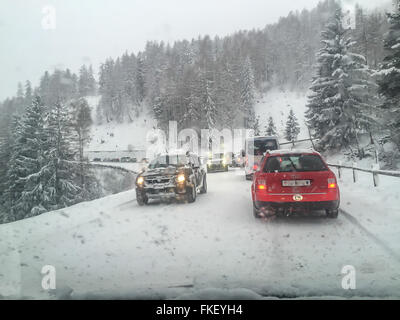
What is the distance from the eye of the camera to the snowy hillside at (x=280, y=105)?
248 feet

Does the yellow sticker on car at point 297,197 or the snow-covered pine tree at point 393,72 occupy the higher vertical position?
the snow-covered pine tree at point 393,72

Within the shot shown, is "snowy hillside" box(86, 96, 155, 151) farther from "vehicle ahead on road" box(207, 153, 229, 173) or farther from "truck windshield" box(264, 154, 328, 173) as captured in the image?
"truck windshield" box(264, 154, 328, 173)

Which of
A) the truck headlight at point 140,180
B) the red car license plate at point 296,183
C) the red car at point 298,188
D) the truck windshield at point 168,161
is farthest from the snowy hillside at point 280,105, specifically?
the red car license plate at point 296,183

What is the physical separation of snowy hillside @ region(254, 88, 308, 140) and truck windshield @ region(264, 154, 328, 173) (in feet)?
209

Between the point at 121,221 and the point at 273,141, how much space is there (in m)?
10.3

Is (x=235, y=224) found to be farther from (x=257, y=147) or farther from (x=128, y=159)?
(x=128, y=159)

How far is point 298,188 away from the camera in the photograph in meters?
6.78

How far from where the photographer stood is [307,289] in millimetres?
3500

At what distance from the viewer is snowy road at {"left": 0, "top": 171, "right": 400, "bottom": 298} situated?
11.9 ft

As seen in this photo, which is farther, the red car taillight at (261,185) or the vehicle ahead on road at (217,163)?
the vehicle ahead on road at (217,163)

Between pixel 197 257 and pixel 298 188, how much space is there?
3030mm

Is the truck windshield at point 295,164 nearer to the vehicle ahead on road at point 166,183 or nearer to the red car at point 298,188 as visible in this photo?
the red car at point 298,188

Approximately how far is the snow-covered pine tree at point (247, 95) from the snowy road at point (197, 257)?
61.9m
